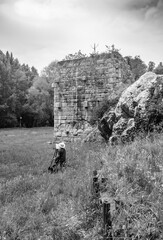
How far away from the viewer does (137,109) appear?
689 centimetres

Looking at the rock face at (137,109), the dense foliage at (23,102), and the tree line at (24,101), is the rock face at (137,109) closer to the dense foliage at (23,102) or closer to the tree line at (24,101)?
the tree line at (24,101)

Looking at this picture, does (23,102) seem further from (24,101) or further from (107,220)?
(107,220)

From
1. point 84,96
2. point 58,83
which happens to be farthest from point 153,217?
point 58,83

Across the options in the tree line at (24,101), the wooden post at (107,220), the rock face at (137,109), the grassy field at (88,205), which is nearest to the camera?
the grassy field at (88,205)

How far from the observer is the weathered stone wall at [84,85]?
1168 cm

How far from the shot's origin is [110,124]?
8359 mm

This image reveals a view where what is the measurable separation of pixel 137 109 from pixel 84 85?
5976 millimetres

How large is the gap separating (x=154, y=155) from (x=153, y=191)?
108 cm

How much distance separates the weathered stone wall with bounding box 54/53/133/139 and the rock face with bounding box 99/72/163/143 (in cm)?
310

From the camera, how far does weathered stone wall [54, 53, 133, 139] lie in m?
11.7

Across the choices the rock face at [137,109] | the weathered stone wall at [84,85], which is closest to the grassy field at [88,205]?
the rock face at [137,109]

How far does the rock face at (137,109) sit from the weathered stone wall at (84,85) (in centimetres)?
310

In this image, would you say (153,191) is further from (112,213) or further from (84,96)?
(84,96)

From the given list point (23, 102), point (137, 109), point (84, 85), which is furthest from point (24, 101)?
point (137, 109)
